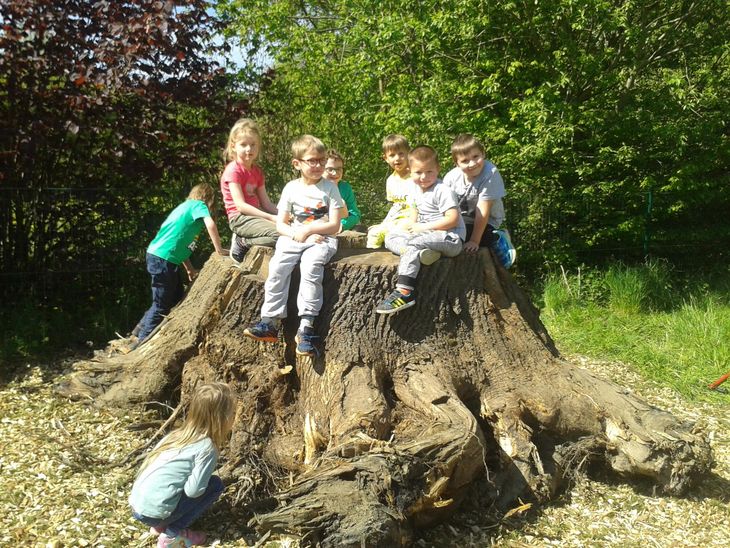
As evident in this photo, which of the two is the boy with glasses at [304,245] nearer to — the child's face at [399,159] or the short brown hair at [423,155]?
the short brown hair at [423,155]

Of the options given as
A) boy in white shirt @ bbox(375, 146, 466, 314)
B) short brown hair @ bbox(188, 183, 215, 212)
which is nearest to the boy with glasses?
boy in white shirt @ bbox(375, 146, 466, 314)

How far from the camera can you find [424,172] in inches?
171

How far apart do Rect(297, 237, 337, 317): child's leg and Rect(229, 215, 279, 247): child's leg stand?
0.65 metres

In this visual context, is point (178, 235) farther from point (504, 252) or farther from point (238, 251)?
point (504, 252)

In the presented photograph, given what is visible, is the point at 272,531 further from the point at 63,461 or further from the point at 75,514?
the point at 63,461

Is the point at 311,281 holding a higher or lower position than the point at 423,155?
lower

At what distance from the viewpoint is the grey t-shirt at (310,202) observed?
172 inches

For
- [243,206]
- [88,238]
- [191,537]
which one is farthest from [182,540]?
[88,238]

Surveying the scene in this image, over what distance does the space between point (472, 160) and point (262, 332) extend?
1786mm

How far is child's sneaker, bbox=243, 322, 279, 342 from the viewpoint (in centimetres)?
408

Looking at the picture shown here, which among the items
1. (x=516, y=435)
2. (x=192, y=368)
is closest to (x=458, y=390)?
(x=516, y=435)

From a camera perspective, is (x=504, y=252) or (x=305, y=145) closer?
(x=305, y=145)

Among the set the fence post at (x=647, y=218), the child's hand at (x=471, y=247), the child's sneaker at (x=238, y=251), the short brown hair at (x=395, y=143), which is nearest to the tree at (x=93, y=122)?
the child's sneaker at (x=238, y=251)

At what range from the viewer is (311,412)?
4.03 metres
